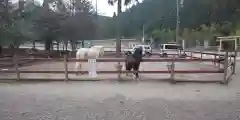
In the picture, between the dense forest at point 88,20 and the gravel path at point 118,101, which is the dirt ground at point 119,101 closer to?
the gravel path at point 118,101

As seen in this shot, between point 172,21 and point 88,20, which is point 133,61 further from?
point 172,21

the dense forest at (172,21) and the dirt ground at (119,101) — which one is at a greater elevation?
the dense forest at (172,21)

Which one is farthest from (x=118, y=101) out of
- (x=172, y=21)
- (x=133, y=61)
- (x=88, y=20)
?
(x=172, y=21)

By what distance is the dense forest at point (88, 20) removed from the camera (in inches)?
1281

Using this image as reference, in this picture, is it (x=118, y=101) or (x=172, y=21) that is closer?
(x=118, y=101)

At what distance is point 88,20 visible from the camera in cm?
4856

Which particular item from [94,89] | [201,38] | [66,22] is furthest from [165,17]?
[94,89]

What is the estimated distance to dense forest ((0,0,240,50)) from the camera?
32.5m

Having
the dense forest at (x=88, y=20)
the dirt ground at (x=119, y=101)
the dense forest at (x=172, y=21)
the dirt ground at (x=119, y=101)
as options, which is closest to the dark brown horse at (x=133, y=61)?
the dirt ground at (x=119, y=101)

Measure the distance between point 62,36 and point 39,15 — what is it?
157 inches

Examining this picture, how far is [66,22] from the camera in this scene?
43188 mm

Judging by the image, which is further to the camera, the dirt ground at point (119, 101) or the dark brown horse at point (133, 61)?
the dark brown horse at point (133, 61)

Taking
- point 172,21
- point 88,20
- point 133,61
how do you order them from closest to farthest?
point 133,61 < point 88,20 < point 172,21

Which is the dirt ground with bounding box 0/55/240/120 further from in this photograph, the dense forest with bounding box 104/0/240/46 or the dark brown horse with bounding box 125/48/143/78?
the dense forest with bounding box 104/0/240/46
